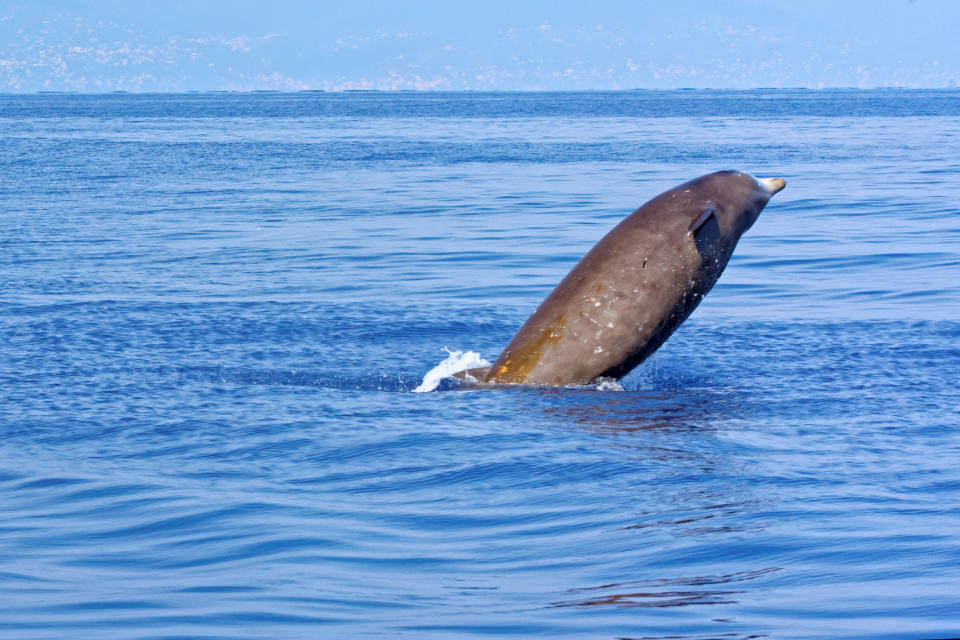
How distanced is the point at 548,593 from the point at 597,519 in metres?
1.68

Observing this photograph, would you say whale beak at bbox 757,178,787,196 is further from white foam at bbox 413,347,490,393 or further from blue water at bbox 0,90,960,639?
white foam at bbox 413,347,490,393

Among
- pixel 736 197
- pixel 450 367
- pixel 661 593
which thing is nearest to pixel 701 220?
pixel 736 197

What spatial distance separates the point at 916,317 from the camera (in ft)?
55.6

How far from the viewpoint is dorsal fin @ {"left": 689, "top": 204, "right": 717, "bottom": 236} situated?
1246 cm

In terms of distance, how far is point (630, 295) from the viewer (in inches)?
502

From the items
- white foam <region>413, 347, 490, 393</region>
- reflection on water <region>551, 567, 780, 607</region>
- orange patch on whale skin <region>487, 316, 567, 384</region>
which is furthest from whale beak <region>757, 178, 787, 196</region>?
reflection on water <region>551, 567, 780, 607</region>

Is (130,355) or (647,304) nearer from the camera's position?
(647,304)

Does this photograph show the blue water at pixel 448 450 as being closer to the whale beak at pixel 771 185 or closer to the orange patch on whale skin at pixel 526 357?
the orange patch on whale skin at pixel 526 357

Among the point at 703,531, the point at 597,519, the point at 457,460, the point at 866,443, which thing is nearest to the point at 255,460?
the point at 457,460

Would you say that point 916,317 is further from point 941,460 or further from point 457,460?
point 457,460

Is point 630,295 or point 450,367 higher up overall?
point 630,295

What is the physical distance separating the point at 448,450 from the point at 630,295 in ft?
9.55

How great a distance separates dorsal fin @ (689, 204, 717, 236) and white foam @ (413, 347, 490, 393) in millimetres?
2661

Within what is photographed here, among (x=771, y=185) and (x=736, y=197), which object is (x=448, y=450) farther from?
(x=771, y=185)
